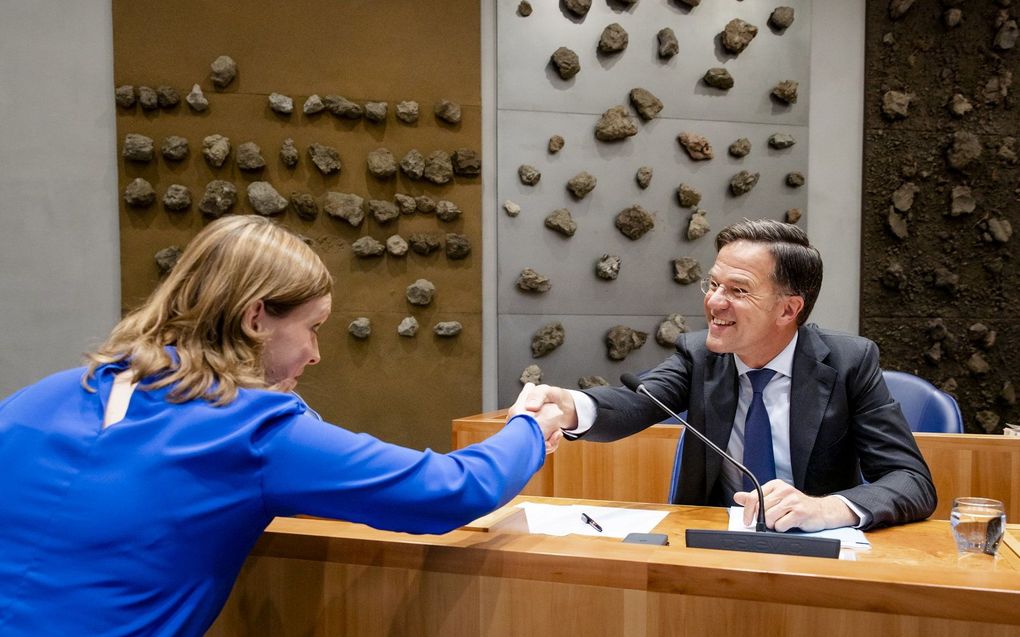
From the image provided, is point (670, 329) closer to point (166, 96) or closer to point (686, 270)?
point (686, 270)

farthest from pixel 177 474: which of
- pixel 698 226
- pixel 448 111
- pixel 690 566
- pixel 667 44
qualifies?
pixel 667 44

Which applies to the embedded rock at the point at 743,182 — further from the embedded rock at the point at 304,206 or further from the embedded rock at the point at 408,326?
the embedded rock at the point at 304,206

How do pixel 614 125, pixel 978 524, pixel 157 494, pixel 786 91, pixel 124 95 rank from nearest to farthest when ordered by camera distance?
pixel 157 494, pixel 978 524, pixel 124 95, pixel 614 125, pixel 786 91

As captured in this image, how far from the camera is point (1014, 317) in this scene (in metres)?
4.56

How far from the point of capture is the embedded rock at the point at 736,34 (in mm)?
4387

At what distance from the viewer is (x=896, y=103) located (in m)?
4.49

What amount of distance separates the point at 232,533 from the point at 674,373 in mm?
1409

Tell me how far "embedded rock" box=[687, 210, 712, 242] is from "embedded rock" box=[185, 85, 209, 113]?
2.59 metres

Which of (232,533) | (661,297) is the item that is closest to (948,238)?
(661,297)

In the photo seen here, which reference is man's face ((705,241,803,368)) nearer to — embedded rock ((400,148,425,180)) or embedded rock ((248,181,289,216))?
embedded rock ((400,148,425,180))

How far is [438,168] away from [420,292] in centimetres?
65

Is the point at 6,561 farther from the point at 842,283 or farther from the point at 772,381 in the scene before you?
the point at 842,283

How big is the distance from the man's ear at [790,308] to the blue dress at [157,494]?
1188 mm

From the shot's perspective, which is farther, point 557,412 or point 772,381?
point 772,381
